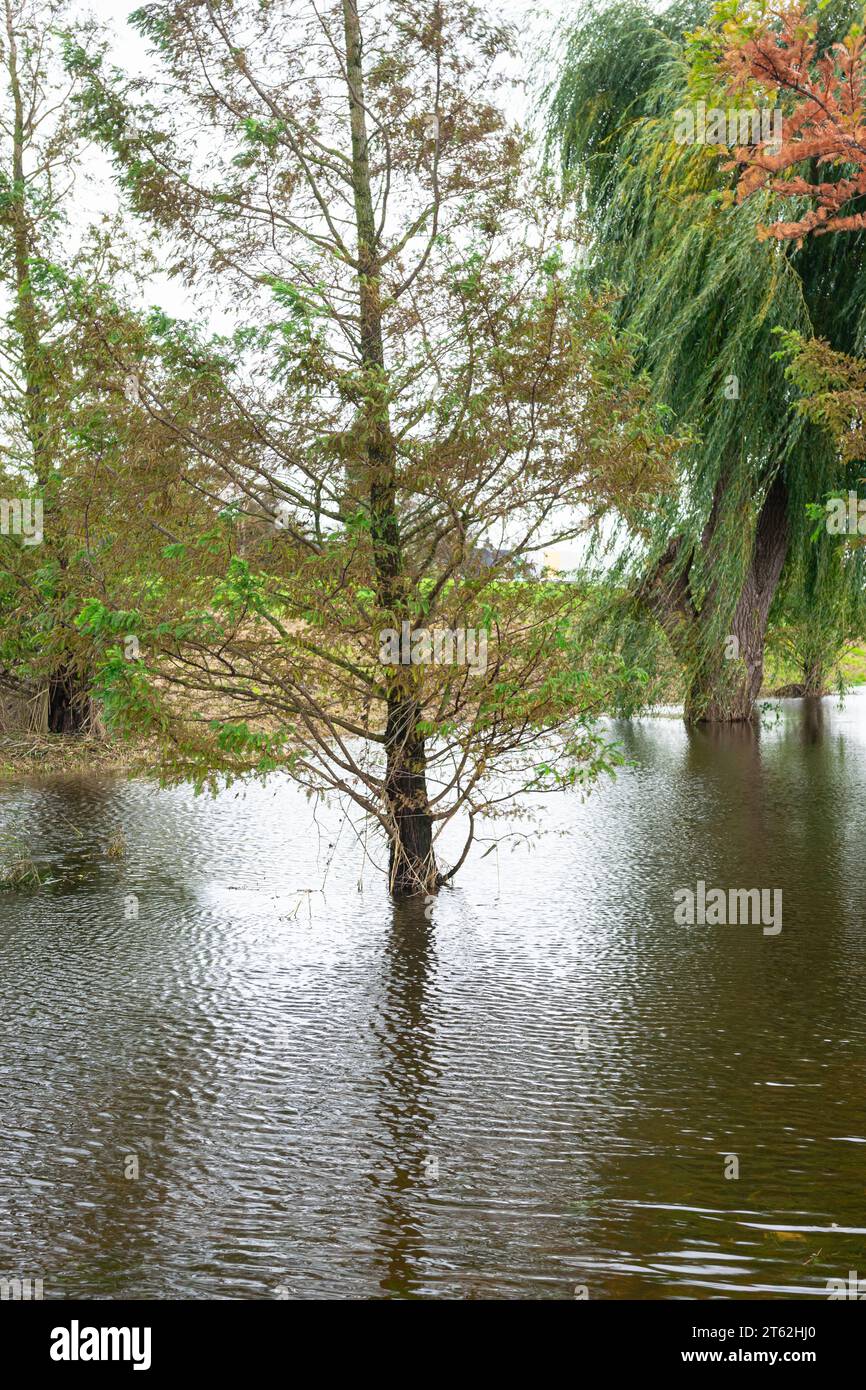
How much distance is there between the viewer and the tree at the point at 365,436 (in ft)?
23.6

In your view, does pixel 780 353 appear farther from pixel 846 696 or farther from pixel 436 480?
pixel 846 696

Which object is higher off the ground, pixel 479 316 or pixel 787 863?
pixel 479 316

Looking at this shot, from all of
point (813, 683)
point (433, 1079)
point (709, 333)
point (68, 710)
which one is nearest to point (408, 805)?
point (433, 1079)

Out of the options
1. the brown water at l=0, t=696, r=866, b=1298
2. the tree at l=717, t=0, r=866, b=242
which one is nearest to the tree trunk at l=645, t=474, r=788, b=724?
the brown water at l=0, t=696, r=866, b=1298

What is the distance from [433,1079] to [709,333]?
12686 mm

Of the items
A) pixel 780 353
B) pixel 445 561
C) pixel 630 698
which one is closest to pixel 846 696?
pixel 630 698

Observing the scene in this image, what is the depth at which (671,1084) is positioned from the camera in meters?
5.02

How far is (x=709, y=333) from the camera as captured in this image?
1588cm

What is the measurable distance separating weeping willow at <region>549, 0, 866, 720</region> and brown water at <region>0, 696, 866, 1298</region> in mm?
7325

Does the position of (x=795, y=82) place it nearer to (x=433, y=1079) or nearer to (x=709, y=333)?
(x=433, y=1079)

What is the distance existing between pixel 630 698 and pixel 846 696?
19616 mm

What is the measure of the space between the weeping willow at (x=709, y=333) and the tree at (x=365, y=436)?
5.79 m
